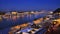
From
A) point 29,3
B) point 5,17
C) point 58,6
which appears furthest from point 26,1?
point 58,6

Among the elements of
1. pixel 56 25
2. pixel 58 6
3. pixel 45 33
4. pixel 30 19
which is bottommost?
pixel 45 33

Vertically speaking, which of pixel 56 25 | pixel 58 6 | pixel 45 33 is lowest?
pixel 45 33

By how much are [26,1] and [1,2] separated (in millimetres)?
407

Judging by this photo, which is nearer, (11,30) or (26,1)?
(11,30)

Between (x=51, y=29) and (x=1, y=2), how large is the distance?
913mm

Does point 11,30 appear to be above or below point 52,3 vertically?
below

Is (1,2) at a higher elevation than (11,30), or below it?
higher

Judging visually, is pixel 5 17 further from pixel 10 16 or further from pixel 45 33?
pixel 45 33

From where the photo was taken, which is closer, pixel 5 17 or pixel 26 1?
pixel 5 17

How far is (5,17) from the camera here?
1546 millimetres

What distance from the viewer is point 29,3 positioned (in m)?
1.64

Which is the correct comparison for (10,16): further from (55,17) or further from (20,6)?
(55,17)

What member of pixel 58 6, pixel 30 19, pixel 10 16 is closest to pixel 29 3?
pixel 30 19

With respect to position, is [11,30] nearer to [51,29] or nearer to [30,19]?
[30,19]
